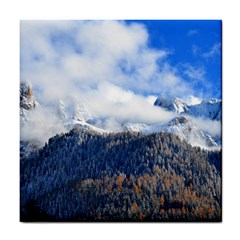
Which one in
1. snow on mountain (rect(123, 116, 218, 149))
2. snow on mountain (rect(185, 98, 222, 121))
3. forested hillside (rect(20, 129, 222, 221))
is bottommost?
forested hillside (rect(20, 129, 222, 221))

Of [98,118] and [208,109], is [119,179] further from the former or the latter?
[208,109]

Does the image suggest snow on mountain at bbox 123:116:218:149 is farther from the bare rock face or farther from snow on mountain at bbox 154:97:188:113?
the bare rock face

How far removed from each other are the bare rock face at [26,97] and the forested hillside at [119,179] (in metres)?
0.37

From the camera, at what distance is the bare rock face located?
4.66 metres

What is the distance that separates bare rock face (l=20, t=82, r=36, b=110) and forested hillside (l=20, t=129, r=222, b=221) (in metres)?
0.37

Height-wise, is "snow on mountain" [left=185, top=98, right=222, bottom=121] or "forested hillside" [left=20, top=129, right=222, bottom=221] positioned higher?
"snow on mountain" [left=185, top=98, right=222, bottom=121]

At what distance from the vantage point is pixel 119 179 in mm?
4629

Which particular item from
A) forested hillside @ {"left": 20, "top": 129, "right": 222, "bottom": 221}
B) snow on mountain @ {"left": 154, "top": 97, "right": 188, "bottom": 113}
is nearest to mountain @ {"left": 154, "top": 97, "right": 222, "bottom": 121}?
snow on mountain @ {"left": 154, "top": 97, "right": 188, "bottom": 113}

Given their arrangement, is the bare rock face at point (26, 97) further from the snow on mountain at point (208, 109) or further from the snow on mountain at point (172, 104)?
the snow on mountain at point (208, 109)

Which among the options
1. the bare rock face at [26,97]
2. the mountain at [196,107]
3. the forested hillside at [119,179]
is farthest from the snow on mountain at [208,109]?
the bare rock face at [26,97]

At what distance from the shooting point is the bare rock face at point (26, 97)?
15.3ft
